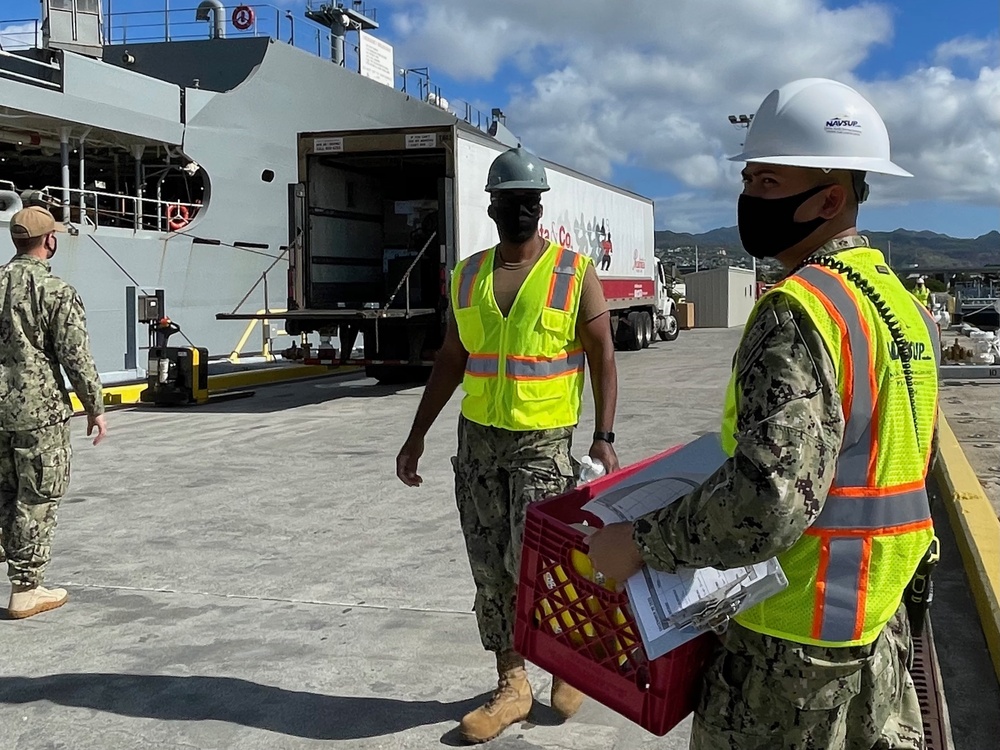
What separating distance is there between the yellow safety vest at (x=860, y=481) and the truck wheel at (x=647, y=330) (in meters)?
22.0

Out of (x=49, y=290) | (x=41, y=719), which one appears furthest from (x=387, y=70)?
(x=41, y=719)

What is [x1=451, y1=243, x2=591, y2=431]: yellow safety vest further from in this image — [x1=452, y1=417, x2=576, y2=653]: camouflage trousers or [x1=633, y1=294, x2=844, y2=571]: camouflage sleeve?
[x1=633, y1=294, x2=844, y2=571]: camouflage sleeve

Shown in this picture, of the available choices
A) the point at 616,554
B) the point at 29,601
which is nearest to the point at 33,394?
the point at 29,601

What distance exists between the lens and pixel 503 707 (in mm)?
3359

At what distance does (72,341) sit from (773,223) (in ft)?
12.0

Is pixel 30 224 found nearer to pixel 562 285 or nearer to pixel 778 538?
pixel 562 285

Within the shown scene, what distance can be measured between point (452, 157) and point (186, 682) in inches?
375

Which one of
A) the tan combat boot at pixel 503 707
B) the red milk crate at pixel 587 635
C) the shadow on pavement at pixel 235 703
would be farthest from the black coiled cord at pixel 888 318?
the shadow on pavement at pixel 235 703

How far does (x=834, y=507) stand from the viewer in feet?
5.57

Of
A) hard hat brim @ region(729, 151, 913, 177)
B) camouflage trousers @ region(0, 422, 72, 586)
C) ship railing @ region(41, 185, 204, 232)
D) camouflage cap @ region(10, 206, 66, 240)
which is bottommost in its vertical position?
camouflage trousers @ region(0, 422, 72, 586)

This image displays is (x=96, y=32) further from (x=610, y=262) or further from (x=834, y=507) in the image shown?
(x=834, y=507)

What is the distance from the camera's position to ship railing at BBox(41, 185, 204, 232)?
628 inches

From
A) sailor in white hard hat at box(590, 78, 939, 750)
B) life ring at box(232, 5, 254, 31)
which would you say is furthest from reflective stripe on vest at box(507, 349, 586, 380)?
life ring at box(232, 5, 254, 31)

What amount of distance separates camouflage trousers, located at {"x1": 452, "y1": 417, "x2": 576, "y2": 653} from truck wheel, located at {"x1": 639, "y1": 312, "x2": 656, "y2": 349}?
2045 cm
